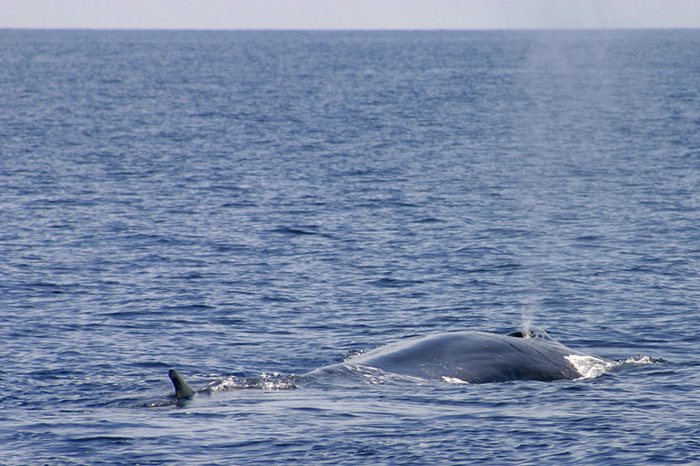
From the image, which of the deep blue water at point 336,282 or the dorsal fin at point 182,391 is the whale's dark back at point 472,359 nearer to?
the deep blue water at point 336,282

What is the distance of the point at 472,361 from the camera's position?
94.8 feet

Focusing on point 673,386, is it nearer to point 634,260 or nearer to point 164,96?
point 634,260

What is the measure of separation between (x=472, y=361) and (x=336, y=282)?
1340 centimetres

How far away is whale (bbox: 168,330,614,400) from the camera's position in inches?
1115

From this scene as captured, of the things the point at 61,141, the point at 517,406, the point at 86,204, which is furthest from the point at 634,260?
the point at 61,141

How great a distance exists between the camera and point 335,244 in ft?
161

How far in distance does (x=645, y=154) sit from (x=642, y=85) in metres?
70.6

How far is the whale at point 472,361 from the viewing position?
2833 cm

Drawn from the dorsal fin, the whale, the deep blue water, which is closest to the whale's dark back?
the whale

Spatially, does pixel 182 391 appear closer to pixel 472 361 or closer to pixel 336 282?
pixel 472 361

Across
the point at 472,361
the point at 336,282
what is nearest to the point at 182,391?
the point at 472,361

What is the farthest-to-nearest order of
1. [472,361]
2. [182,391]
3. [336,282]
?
[336,282] < [472,361] < [182,391]

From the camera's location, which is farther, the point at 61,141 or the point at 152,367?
the point at 61,141

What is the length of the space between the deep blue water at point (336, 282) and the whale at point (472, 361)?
23.0 inches
